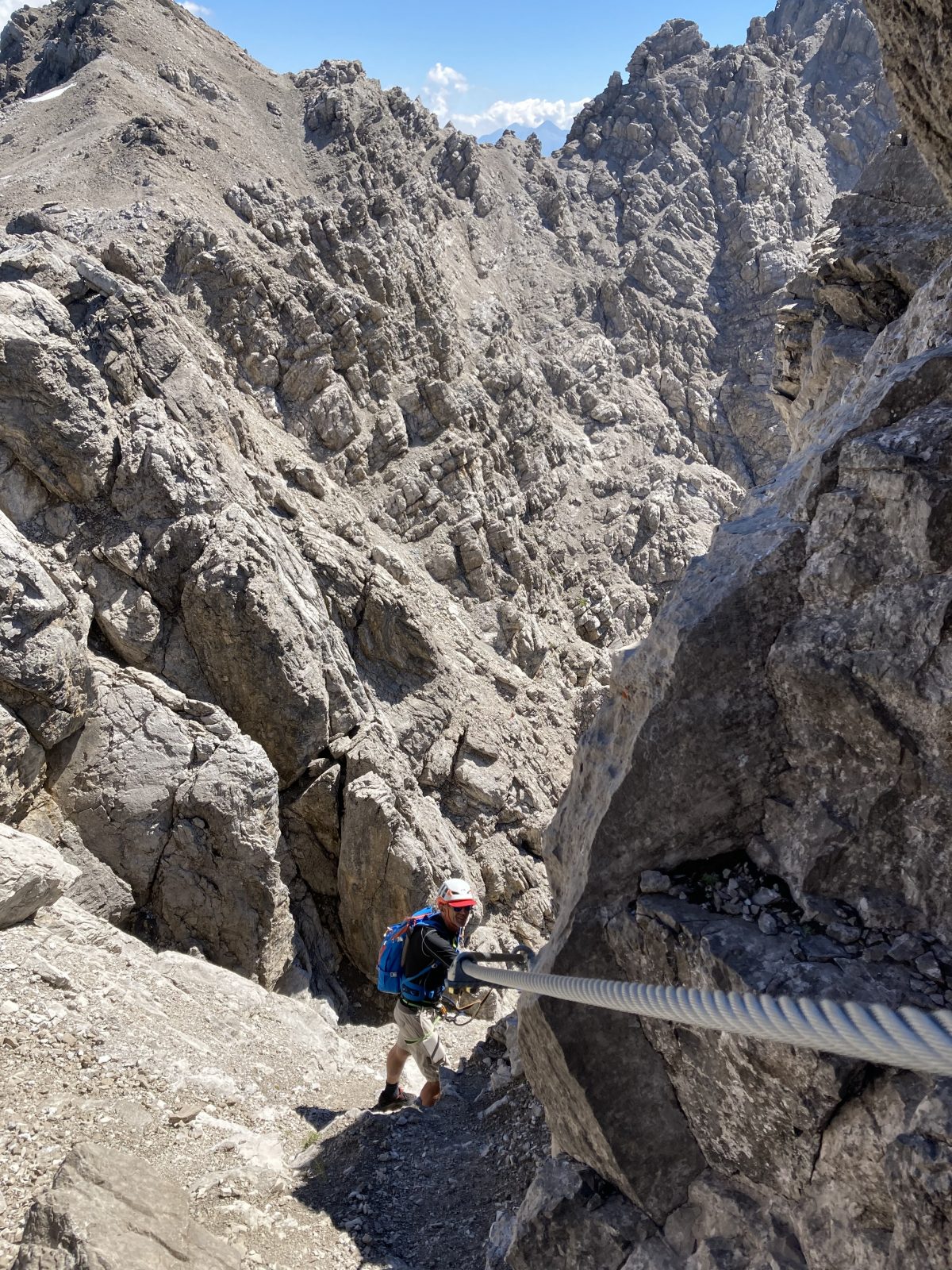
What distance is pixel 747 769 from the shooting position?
185 inches

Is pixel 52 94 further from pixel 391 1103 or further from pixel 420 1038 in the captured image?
pixel 391 1103

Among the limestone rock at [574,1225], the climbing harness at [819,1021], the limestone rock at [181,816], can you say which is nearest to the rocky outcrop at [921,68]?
the climbing harness at [819,1021]

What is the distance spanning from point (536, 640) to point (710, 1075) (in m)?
22.4

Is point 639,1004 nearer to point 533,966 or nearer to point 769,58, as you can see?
point 533,966

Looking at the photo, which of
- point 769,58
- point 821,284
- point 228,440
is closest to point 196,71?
point 228,440

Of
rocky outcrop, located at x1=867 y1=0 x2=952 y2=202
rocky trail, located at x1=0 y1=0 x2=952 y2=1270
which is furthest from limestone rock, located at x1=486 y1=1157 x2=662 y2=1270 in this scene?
rocky outcrop, located at x1=867 y1=0 x2=952 y2=202

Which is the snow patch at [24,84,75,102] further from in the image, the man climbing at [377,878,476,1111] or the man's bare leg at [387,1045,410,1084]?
the man's bare leg at [387,1045,410,1084]

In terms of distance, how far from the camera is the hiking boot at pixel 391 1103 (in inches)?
296

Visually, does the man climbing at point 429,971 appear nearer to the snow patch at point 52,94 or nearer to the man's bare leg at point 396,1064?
the man's bare leg at point 396,1064

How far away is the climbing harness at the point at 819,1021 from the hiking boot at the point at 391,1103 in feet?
15.7

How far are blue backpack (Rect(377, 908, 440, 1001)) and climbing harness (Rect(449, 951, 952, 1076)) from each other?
3325mm

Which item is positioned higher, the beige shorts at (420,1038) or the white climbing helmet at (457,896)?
the white climbing helmet at (457,896)

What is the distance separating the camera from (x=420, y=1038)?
285 inches

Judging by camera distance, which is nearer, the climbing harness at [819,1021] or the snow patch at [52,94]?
the climbing harness at [819,1021]
